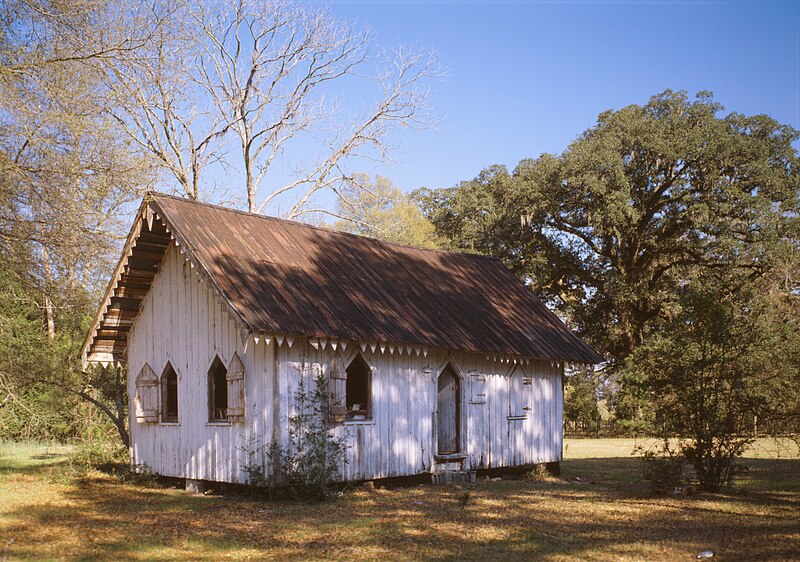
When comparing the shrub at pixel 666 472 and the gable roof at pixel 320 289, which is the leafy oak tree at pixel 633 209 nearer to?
the gable roof at pixel 320 289

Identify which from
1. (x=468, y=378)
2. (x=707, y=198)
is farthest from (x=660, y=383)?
(x=707, y=198)

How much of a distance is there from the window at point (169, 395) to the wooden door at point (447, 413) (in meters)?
6.00

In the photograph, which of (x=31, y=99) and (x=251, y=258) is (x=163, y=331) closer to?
(x=251, y=258)

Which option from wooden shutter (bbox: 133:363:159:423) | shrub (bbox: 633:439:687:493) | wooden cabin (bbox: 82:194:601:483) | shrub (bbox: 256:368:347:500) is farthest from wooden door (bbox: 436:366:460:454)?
wooden shutter (bbox: 133:363:159:423)

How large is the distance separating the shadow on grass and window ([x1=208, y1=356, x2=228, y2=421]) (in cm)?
169

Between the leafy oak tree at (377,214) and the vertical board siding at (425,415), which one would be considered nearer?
the vertical board siding at (425,415)

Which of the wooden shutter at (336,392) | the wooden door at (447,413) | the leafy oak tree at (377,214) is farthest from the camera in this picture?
the leafy oak tree at (377,214)

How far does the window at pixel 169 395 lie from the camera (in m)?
18.0

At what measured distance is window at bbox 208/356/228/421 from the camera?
1652 cm

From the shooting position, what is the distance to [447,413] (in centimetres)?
1936

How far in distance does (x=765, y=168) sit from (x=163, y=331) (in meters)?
24.8

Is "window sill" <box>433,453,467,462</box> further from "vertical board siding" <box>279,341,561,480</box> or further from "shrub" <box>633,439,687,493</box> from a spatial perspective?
"shrub" <box>633,439,687,493</box>

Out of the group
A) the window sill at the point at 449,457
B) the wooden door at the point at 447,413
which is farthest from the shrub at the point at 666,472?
the wooden door at the point at 447,413

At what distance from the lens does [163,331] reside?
18.0 meters
